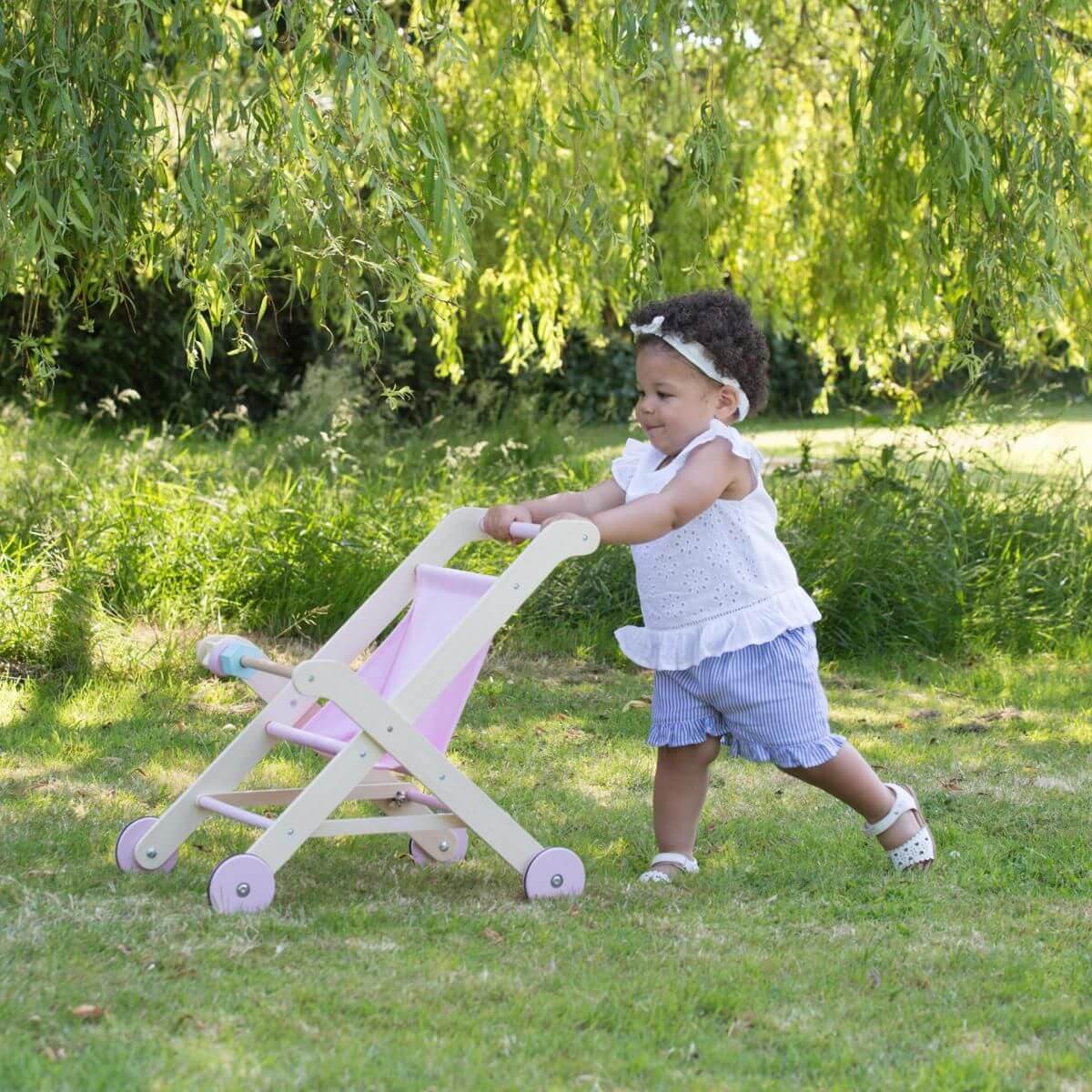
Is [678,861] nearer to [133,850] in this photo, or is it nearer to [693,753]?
[693,753]

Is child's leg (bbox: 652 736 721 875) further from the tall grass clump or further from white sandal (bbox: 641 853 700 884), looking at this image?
the tall grass clump

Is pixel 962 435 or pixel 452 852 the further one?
pixel 962 435

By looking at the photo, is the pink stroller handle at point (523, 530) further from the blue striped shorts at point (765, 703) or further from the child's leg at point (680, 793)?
the child's leg at point (680, 793)

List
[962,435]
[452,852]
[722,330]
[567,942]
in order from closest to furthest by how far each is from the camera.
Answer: [567,942] → [722,330] → [452,852] → [962,435]

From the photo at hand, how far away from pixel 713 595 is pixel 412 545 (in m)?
3.47

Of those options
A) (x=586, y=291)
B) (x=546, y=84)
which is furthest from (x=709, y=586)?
(x=546, y=84)

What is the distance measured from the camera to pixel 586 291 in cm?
768

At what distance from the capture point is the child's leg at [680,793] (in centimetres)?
366

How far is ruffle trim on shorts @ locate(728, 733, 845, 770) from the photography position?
3.52 m

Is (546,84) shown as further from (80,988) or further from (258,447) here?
(80,988)

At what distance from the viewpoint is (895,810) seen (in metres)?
3.70

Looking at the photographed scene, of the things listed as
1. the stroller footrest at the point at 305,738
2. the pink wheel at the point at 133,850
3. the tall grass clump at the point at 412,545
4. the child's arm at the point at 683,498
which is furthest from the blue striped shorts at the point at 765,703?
the tall grass clump at the point at 412,545

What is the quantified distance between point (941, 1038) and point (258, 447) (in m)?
6.94

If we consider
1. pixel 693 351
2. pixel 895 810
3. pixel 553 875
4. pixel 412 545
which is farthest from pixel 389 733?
pixel 412 545
